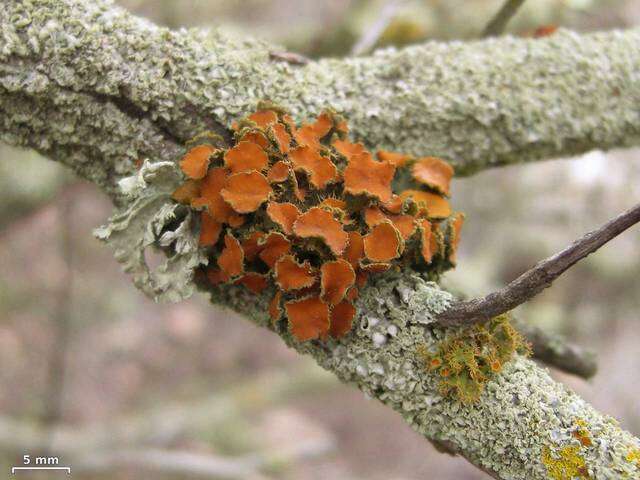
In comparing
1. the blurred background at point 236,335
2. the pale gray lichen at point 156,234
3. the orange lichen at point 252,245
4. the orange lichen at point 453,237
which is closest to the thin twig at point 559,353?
the orange lichen at point 453,237

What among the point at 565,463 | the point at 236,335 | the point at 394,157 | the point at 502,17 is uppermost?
the point at 236,335

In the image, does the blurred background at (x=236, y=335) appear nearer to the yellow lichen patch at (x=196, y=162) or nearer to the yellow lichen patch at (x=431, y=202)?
the yellow lichen patch at (x=431, y=202)

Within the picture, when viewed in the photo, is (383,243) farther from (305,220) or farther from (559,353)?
(559,353)

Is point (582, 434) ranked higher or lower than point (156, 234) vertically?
lower

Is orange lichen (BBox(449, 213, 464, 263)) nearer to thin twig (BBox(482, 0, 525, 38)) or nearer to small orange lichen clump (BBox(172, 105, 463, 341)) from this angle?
small orange lichen clump (BBox(172, 105, 463, 341))

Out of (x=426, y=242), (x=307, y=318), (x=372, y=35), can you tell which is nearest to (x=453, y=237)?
(x=426, y=242)

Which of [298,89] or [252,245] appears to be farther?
[298,89]
